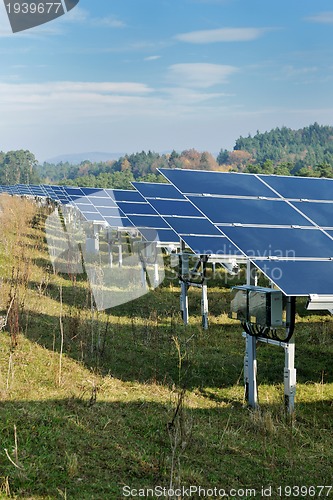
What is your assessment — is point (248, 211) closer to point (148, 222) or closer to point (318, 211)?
point (318, 211)

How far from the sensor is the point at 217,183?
496 inches

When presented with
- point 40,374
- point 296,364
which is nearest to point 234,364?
point 296,364

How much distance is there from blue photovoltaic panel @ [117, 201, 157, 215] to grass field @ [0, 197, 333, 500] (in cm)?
642

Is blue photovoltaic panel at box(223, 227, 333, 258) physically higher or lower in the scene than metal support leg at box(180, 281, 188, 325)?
higher

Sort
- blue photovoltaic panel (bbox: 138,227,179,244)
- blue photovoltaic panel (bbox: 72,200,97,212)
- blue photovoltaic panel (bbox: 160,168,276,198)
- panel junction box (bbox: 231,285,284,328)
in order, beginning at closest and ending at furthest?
panel junction box (bbox: 231,285,284,328) → blue photovoltaic panel (bbox: 160,168,276,198) → blue photovoltaic panel (bbox: 138,227,179,244) → blue photovoltaic panel (bbox: 72,200,97,212)

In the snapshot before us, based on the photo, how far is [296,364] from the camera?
1183 cm

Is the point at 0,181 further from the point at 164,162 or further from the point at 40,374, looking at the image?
the point at 40,374

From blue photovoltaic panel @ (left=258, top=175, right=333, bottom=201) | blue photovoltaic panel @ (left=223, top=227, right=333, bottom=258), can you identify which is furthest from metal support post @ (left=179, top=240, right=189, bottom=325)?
blue photovoltaic panel @ (left=223, top=227, right=333, bottom=258)

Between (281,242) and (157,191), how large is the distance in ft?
31.7

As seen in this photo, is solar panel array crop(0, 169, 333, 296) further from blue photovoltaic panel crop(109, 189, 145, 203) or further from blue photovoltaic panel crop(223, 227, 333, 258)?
blue photovoltaic panel crop(109, 189, 145, 203)

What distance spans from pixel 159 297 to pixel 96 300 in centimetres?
244

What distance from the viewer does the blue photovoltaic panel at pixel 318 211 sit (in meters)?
→ 10.4

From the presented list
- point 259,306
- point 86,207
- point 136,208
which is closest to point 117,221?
point 136,208

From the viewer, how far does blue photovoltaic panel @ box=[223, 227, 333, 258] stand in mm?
8859
